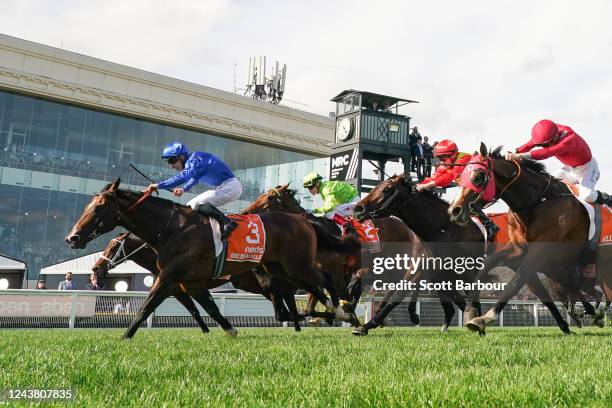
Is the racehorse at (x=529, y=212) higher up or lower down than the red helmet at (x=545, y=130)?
lower down

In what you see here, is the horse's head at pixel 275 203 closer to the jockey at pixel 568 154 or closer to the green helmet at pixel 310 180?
the green helmet at pixel 310 180

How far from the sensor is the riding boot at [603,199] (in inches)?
258

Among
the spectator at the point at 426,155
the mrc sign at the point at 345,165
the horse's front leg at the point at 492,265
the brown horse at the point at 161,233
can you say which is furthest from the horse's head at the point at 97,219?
the spectator at the point at 426,155

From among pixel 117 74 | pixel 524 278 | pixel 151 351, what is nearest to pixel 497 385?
pixel 151 351

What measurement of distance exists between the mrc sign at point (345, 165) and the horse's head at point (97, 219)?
64.3 feet

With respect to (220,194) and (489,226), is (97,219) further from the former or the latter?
(489,226)

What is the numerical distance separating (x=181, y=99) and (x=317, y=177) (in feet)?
92.7

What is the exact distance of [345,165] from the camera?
87.0 feet

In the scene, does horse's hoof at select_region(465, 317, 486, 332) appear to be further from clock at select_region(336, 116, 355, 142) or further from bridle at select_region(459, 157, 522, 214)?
clock at select_region(336, 116, 355, 142)

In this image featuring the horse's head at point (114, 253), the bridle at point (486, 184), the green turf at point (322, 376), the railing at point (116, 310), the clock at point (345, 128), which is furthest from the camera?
the clock at point (345, 128)

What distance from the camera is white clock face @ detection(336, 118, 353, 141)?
88.0 feet

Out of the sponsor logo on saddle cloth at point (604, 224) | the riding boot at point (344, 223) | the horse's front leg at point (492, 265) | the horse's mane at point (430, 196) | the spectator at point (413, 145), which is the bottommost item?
the horse's front leg at point (492, 265)

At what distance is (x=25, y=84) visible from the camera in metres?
30.8

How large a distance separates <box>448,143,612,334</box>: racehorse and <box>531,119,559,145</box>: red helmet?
14.2 inches
